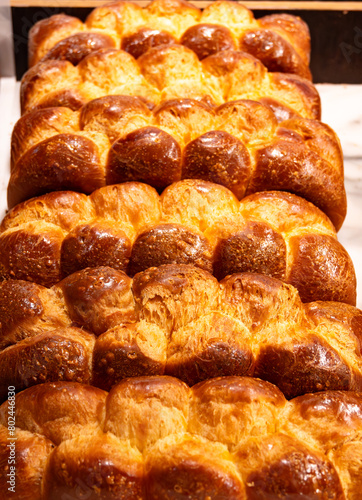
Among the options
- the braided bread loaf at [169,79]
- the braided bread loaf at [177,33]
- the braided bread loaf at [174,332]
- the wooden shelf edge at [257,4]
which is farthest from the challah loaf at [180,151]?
the wooden shelf edge at [257,4]

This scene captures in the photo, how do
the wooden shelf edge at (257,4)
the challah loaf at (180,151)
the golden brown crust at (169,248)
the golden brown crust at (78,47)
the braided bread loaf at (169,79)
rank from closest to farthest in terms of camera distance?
the golden brown crust at (169,248) < the challah loaf at (180,151) < the braided bread loaf at (169,79) < the golden brown crust at (78,47) < the wooden shelf edge at (257,4)

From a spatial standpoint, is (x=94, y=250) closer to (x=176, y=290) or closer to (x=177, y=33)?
(x=176, y=290)

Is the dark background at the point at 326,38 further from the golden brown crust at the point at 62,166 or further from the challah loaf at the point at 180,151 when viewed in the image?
the golden brown crust at the point at 62,166

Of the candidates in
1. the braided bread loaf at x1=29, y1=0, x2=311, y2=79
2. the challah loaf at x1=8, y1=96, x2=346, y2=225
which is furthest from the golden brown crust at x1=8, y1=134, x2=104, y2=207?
the braided bread loaf at x1=29, y1=0, x2=311, y2=79

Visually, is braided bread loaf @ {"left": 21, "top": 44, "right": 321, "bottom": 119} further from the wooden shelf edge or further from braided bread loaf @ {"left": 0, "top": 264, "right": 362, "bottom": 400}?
the wooden shelf edge

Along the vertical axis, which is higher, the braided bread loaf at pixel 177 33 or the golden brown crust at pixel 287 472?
the braided bread loaf at pixel 177 33

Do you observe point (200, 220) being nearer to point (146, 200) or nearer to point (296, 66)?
point (146, 200)
